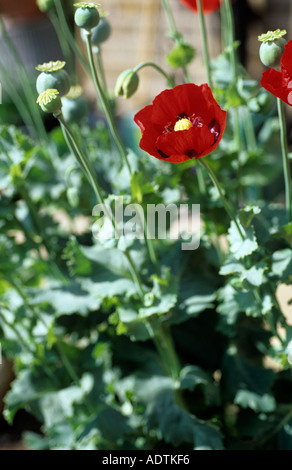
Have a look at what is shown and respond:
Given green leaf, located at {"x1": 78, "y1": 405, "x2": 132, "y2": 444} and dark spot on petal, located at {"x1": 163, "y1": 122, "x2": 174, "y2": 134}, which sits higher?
dark spot on petal, located at {"x1": 163, "y1": 122, "x2": 174, "y2": 134}

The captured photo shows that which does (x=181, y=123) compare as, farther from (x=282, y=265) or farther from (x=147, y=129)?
(x=282, y=265)

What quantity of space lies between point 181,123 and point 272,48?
4.3 inches

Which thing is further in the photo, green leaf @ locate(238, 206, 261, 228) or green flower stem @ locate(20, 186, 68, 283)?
green flower stem @ locate(20, 186, 68, 283)

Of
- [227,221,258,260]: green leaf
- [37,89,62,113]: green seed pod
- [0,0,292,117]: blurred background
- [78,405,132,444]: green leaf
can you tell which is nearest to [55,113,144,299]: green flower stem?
[37,89,62,113]: green seed pod

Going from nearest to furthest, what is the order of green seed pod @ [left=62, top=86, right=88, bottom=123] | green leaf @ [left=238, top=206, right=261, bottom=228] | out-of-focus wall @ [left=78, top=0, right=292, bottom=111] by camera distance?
green leaf @ [left=238, top=206, right=261, bottom=228]
green seed pod @ [left=62, top=86, right=88, bottom=123]
out-of-focus wall @ [left=78, top=0, right=292, bottom=111]

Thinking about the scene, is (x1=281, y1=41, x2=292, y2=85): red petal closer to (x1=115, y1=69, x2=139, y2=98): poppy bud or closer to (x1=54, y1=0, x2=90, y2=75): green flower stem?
(x1=115, y1=69, x2=139, y2=98): poppy bud

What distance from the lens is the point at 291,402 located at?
2.67 feet

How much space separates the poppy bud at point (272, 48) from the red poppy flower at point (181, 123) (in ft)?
0.20

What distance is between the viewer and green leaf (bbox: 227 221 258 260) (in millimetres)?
583

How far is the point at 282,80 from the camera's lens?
511 mm

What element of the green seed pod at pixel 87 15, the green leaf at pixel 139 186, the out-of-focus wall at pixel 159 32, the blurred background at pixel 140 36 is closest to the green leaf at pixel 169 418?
the green leaf at pixel 139 186

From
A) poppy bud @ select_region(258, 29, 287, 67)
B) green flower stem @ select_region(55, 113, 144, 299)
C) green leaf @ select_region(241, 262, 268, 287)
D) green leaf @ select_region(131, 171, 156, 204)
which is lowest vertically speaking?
green leaf @ select_region(241, 262, 268, 287)

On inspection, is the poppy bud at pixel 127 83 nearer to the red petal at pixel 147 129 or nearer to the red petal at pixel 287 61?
the red petal at pixel 147 129
